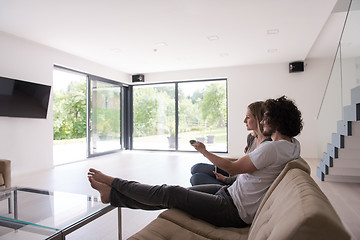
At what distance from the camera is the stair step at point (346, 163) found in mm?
3896

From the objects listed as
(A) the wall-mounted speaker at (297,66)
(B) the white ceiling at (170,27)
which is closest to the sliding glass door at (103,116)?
(B) the white ceiling at (170,27)

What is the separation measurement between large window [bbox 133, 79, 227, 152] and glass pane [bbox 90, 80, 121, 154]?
0.79 meters

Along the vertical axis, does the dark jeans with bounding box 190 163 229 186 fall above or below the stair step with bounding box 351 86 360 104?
below

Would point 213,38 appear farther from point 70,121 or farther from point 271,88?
point 70,121

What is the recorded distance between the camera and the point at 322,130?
469 cm

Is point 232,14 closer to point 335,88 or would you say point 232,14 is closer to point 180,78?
point 335,88

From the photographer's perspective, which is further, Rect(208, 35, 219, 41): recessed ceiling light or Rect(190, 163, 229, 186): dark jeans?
Rect(208, 35, 219, 41): recessed ceiling light

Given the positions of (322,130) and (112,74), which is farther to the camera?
(112,74)

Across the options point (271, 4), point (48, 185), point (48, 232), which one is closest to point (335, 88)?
point (271, 4)

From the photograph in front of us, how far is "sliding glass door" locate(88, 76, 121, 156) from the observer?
7.00 m

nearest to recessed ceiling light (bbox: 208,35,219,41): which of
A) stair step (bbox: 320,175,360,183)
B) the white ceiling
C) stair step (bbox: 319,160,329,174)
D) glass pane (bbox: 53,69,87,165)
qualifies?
the white ceiling

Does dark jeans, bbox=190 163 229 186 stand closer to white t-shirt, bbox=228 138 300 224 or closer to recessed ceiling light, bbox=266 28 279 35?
white t-shirt, bbox=228 138 300 224

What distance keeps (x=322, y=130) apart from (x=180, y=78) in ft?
15.2

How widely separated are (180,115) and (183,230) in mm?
7092
